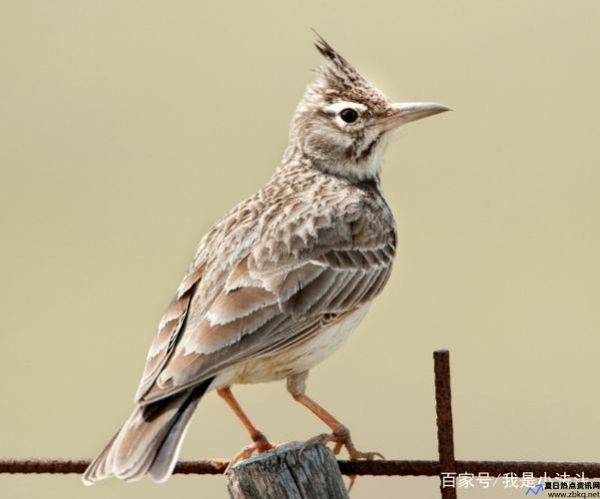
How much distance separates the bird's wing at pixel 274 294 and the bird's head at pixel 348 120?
57 cm

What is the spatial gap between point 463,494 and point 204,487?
263 cm

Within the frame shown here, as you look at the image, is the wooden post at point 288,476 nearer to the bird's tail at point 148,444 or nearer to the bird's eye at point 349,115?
the bird's tail at point 148,444

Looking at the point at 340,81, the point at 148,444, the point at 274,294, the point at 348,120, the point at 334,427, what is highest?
the point at 340,81

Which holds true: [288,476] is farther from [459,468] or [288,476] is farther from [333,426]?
[333,426]

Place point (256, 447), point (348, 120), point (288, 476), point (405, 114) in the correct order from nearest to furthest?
point (288, 476) < point (256, 447) < point (405, 114) < point (348, 120)

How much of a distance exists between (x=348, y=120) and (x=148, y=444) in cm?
318

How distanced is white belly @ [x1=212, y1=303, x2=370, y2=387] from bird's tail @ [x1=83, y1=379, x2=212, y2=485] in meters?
0.52

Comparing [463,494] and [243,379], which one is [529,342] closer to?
[463,494]

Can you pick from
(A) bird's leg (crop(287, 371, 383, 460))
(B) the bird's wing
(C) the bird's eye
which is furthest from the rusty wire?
(C) the bird's eye

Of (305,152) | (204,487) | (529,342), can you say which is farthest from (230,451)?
(305,152)

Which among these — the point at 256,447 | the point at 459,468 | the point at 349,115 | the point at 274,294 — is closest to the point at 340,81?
the point at 349,115

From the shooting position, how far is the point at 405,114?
29.9 feet

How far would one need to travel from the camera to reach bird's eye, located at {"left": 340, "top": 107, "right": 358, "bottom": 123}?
9242 mm

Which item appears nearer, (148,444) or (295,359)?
(148,444)
